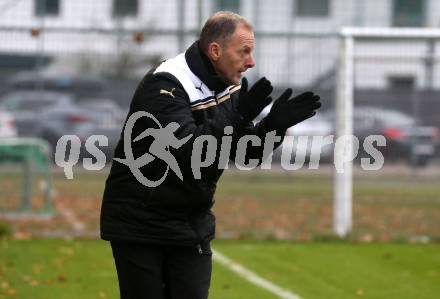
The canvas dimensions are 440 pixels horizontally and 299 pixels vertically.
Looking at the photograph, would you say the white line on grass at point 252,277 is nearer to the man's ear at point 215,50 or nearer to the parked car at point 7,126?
the parked car at point 7,126

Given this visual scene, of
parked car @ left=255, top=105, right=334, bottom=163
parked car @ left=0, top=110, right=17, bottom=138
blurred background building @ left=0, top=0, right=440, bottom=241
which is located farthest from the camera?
parked car @ left=255, top=105, right=334, bottom=163

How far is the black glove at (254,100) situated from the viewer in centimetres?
511

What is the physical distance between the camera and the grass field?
9742 mm

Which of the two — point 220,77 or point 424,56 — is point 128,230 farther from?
point 424,56

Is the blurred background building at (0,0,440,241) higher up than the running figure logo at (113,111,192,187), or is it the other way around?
the running figure logo at (113,111,192,187)

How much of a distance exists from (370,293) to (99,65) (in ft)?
21.7

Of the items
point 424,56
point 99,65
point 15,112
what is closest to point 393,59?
point 424,56

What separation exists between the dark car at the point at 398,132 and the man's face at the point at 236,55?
9.55 metres

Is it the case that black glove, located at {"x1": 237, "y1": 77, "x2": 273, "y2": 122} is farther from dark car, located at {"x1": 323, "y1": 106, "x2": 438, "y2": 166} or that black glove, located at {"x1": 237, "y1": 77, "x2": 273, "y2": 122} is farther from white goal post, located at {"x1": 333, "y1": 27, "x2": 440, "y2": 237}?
dark car, located at {"x1": 323, "y1": 106, "x2": 438, "y2": 166}

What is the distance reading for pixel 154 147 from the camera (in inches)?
204

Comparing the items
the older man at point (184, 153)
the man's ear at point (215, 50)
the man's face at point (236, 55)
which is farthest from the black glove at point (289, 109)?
the man's ear at point (215, 50)

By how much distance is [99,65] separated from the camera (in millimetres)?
15109

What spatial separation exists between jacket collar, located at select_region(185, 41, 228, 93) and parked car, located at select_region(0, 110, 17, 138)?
32.4ft

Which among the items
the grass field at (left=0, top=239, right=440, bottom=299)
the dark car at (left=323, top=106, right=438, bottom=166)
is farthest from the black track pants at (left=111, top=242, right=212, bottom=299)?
the dark car at (left=323, top=106, right=438, bottom=166)
